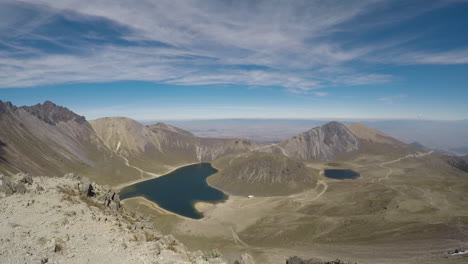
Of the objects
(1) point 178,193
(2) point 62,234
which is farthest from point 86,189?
(1) point 178,193

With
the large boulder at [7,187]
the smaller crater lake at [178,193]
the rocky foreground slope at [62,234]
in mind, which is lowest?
the smaller crater lake at [178,193]

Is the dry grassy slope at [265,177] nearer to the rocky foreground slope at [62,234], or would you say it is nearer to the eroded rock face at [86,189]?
the eroded rock face at [86,189]

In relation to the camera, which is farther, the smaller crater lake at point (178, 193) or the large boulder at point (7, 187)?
the smaller crater lake at point (178, 193)

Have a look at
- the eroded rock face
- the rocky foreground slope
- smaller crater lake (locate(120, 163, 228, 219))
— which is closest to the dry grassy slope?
smaller crater lake (locate(120, 163, 228, 219))

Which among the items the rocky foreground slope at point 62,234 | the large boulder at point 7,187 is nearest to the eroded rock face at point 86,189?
the rocky foreground slope at point 62,234

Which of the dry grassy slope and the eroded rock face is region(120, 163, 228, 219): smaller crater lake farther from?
the eroded rock face

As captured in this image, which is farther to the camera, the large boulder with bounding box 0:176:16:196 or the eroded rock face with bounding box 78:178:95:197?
the eroded rock face with bounding box 78:178:95:197
